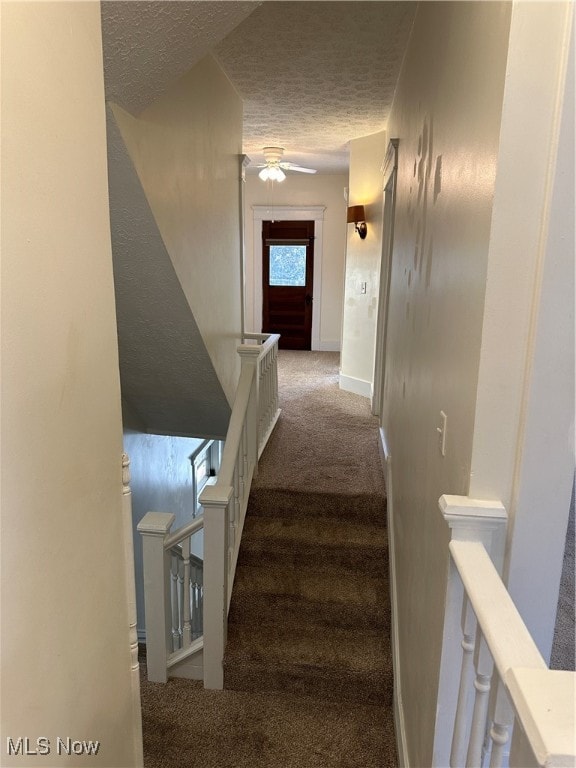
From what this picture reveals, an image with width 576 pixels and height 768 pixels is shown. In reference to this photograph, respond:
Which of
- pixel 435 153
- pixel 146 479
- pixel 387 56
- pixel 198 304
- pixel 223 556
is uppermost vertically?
pixel 387 56

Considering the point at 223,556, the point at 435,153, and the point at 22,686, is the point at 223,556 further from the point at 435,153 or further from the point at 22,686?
the point at 435,153

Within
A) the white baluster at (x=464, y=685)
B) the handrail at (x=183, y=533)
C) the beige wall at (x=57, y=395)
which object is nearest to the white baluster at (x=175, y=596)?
the handrail at (x=183, y=533)

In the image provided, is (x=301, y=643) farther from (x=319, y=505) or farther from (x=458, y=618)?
(x=458, y=618)

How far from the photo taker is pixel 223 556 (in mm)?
2559

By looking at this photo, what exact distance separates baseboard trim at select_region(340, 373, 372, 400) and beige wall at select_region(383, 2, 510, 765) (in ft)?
8.58

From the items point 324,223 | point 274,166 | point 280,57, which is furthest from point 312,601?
point 324,223

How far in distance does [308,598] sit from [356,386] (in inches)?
120

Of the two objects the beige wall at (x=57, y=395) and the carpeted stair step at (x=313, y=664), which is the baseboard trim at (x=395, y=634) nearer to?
the carpeted stair step at (x=313, y=664)

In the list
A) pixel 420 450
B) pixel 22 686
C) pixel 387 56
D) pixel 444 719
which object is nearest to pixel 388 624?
pixel 420 450

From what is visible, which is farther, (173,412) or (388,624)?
(173,412)

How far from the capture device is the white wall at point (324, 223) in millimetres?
7543

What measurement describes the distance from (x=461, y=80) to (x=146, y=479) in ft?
13.5

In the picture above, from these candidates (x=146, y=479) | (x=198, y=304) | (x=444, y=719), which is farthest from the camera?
(x=146, y=479)

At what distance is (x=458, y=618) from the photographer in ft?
4.18
